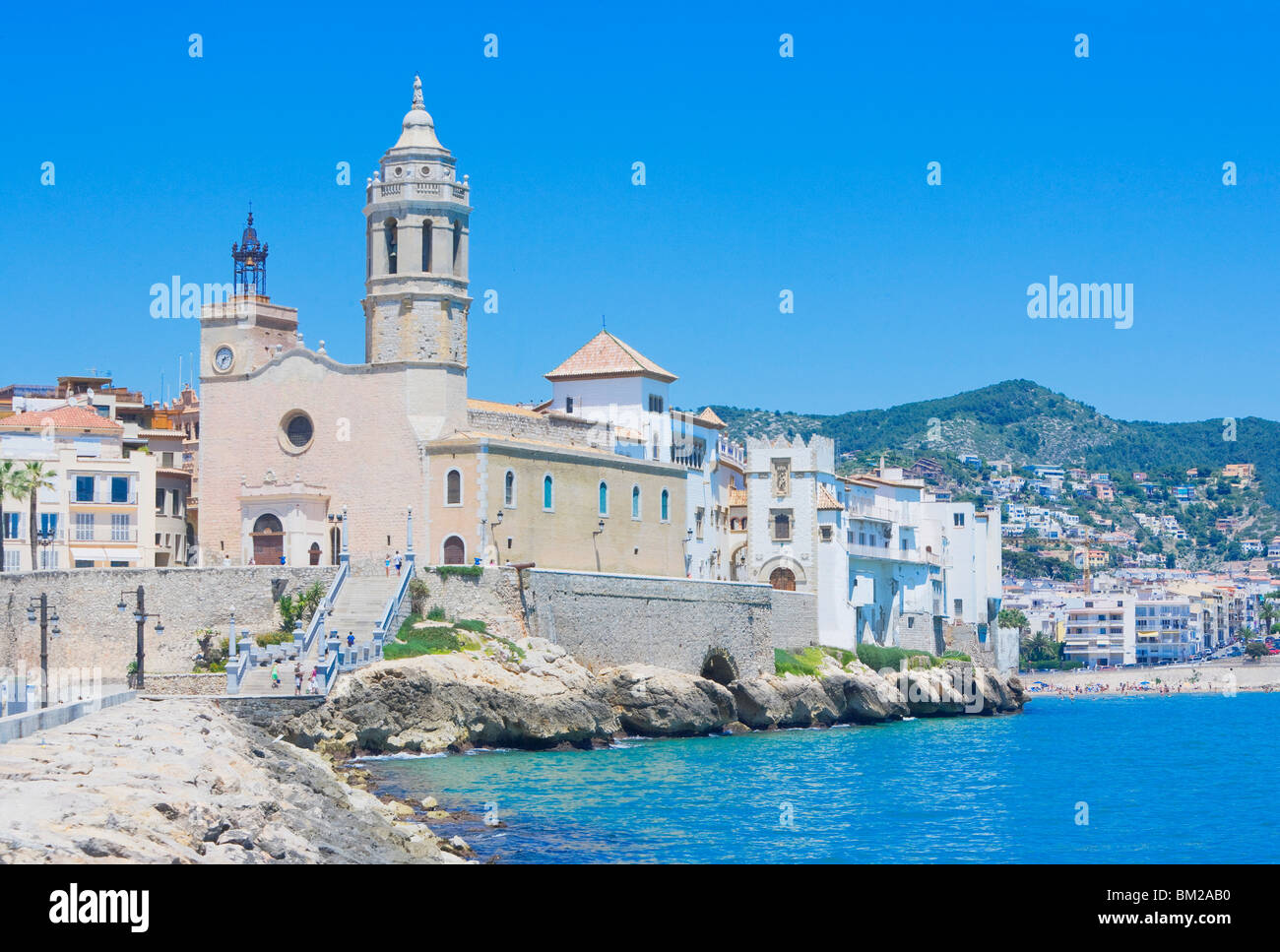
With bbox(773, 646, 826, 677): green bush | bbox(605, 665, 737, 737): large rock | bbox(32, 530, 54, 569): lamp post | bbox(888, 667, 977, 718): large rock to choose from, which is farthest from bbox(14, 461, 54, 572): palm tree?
bbox(888, 667, 977, 718): large rock

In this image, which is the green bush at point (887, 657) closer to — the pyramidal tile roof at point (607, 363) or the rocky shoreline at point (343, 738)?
the rocky shoreline at point (343, 738)

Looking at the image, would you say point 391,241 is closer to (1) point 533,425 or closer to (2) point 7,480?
(1) point 533,425

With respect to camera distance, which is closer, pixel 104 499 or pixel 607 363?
pixel 104 499

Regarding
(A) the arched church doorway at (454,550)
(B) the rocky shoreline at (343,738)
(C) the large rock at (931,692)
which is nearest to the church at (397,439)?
(A) the arched church doorway at (454,550)

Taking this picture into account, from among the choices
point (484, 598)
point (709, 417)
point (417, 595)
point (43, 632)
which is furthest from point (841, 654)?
point (43, 632)

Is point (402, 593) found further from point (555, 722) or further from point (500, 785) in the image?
point (500, 785)

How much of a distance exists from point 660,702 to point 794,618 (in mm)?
16020

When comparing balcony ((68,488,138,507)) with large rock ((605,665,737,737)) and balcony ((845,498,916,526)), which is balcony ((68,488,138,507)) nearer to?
large rock ((605,665,737,737))

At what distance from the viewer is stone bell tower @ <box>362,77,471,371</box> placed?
6178cm

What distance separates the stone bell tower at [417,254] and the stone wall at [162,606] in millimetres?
10109

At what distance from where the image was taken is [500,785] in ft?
136

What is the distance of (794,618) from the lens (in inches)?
2872

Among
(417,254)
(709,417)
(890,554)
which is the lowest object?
(890,554)
